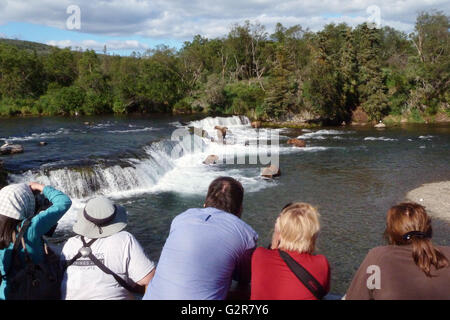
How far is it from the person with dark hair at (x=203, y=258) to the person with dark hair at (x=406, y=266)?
32.2 inches

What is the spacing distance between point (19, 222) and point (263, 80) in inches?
1952

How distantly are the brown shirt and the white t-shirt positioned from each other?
169 centimetres

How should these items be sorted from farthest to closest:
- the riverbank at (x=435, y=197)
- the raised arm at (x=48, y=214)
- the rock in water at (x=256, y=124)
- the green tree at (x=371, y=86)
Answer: the green tree at (x=371, y=86) < the rock in water at (x=256, y=124) < the riverbank at (x=435, y=197) < the raised arm at (x=48, y=214)

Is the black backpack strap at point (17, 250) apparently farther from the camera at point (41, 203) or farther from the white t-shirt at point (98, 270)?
the camera at point (41, 203)

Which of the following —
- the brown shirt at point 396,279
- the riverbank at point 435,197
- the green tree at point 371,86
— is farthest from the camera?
the green tree at point 371,86

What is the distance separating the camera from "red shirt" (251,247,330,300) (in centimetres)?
260

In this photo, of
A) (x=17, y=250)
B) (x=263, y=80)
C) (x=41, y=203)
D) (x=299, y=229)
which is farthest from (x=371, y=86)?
(x=17, y=250)

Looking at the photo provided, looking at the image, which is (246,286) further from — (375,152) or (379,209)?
(375,152)

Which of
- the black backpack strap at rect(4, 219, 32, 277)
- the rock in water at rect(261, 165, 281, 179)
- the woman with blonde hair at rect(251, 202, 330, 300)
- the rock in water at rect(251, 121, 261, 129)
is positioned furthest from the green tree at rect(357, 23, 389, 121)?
the black backpack strap at rect(4, 219, 32, 277)

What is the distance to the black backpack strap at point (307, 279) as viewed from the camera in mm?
2584

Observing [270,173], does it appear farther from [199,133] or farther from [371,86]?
[371,86]

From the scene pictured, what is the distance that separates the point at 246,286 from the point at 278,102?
34.4 metres

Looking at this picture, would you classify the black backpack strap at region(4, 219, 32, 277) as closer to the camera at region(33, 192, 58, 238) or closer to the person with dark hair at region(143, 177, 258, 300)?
the camera at region(33, 192, 58, 238)

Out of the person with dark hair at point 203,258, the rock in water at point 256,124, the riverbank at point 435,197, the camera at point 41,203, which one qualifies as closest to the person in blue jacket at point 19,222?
the camera at point 41,203
